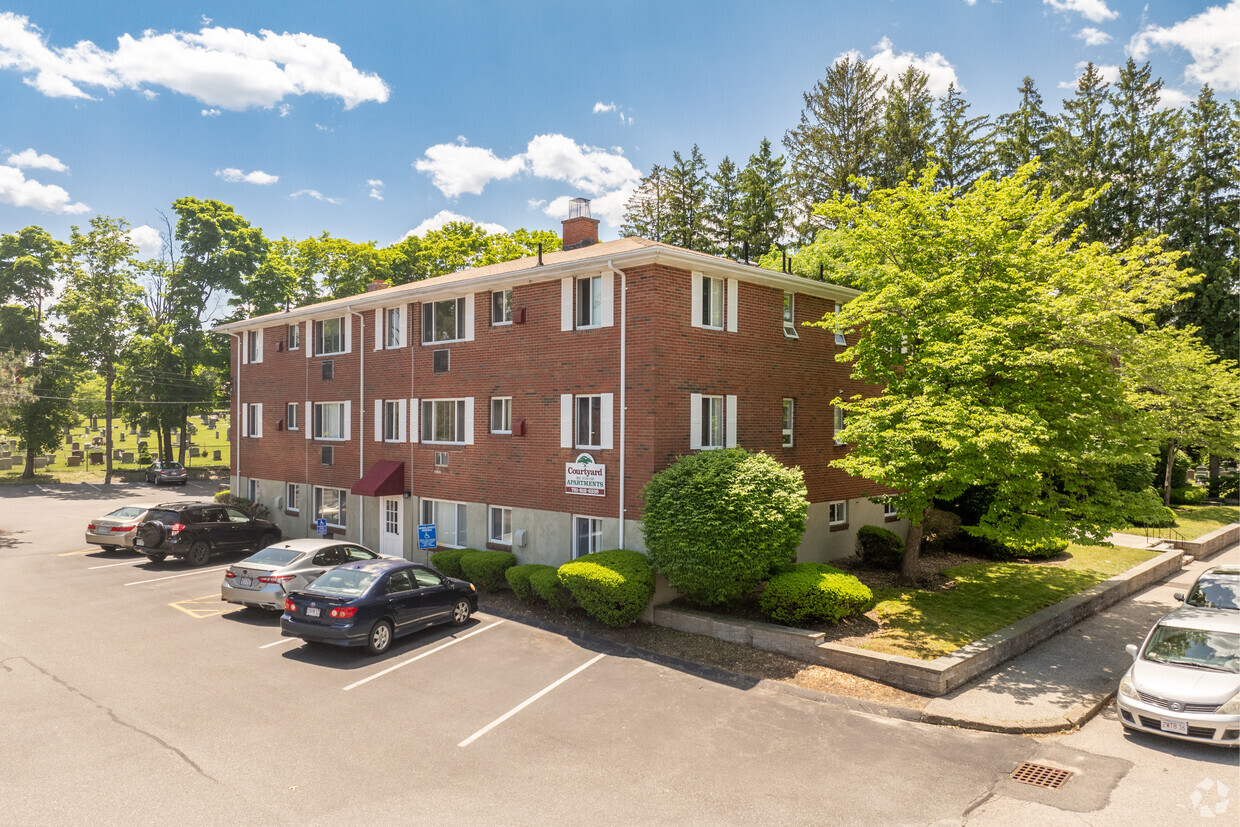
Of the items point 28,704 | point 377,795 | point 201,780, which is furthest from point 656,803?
point 28,704

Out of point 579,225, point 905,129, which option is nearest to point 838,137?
point 905,129

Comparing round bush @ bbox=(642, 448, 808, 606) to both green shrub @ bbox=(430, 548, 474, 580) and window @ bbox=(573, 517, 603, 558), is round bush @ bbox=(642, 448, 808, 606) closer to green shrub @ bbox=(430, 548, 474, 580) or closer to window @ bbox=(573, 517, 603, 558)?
window @ bbox=(573, 517, 603, 558)

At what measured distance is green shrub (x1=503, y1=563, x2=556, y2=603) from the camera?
1622 cm

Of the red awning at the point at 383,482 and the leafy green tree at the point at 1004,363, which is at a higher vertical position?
the leafy green tree at the point at 1004,363

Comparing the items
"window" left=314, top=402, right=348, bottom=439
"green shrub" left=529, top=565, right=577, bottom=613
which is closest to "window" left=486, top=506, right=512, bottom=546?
"green shrub" left=529, top=565, right=577, bottom=613

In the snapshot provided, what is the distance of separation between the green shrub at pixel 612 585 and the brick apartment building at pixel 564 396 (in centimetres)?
109

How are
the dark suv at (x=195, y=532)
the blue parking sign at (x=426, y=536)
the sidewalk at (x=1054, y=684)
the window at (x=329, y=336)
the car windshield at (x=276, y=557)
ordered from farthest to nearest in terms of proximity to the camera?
the window at (x=329, y=336) < the dark suv at (x=195, y=532) < the blue parking sign at (x=426, y=536) < the car windshield at (x=276, y=557) < the sidewalk at (x=1054, y=684)

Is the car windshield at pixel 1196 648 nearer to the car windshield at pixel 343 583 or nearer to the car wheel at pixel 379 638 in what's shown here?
the car wheel at pixel 379 638

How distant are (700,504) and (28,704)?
11208 mm

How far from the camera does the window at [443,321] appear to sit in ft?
66.2

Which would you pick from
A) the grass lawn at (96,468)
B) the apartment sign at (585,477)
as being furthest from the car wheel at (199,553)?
the grass lawn at (96,468)

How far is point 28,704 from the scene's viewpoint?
10.1 metres

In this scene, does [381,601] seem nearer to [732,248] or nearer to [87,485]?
[732,248]

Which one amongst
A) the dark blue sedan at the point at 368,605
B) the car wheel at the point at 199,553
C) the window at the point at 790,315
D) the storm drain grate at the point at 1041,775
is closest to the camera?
Answer: the storm drain grate at the point at 1041,775
